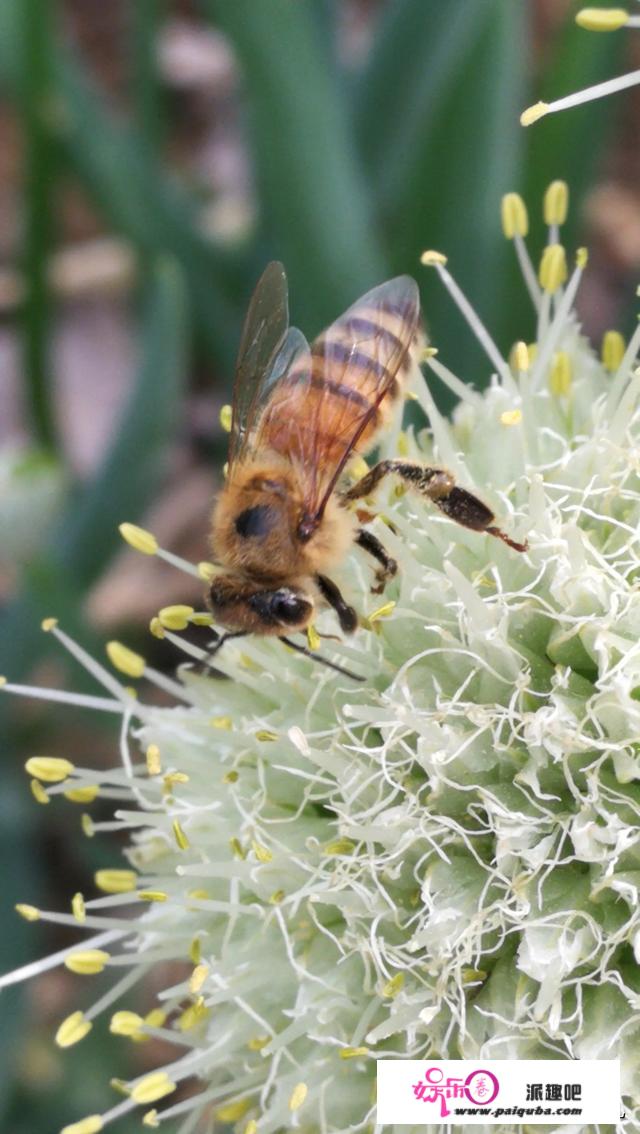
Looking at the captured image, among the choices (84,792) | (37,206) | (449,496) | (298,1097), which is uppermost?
(37,206)

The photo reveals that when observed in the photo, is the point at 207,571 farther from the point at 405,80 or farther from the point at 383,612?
the point at 405,80

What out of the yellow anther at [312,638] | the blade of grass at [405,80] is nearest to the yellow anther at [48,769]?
the yellow anther at [312,638]

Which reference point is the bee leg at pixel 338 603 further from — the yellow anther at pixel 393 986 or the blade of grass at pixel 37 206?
the blade of grass at pixel 37 206

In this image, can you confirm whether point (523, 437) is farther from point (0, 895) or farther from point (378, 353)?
point (0, 895)

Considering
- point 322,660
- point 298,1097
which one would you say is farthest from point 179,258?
point 298,1097

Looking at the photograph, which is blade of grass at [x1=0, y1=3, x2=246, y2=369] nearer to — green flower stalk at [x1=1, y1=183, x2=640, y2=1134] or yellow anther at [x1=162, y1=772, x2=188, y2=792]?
green flower stalk at [x1=1, y1=183, x2=640, y2=1134]

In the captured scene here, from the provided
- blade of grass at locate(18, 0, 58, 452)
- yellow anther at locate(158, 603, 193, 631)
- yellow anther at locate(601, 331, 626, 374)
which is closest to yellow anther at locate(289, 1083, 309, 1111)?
yellow anther at locate(158, 603, 193, 631)
